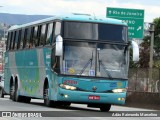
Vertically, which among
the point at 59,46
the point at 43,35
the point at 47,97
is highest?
the point at 43,35

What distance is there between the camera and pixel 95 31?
23234mm

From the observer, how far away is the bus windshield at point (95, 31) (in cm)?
2298

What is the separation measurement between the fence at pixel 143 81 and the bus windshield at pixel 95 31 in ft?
34.0

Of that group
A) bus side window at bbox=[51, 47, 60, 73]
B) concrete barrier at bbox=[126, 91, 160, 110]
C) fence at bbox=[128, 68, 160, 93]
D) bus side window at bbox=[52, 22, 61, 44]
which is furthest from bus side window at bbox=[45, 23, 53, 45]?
fence at bbox=[128, 68, 160, 93]

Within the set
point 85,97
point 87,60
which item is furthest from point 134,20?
point 85,97

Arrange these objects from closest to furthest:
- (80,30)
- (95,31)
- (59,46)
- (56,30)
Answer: (59,46) → (80,30) → (95,31) → (56,30)

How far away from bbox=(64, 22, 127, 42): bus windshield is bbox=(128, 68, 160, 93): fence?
1035 cm

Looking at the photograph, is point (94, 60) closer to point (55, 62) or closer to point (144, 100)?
point (55, 62)

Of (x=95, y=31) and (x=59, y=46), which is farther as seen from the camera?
(x=95, y=31)

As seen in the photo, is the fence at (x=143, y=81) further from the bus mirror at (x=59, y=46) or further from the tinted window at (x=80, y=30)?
the bus mirror at (x=59, y=46)

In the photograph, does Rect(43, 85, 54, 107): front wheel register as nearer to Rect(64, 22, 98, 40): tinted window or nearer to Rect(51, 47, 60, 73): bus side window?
Rect(51, 47, 60, 73): bus side window

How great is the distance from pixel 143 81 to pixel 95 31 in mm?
12869

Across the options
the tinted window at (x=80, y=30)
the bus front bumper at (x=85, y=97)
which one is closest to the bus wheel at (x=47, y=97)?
the bus front bumper at (x=85, y=97)

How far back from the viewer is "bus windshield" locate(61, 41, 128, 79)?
2259 centimetres
